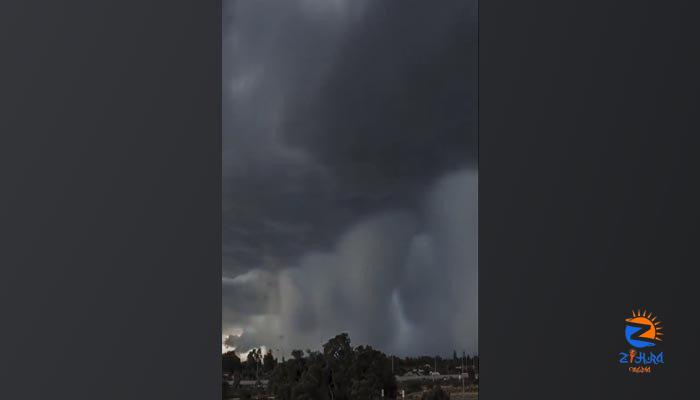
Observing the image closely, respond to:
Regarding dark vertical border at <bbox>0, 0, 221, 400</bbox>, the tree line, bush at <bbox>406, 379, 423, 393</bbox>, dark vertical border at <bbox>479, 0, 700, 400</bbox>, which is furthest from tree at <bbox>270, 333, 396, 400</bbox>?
dark vertical border at <bbox>0, 0, 221, 400</bbox>

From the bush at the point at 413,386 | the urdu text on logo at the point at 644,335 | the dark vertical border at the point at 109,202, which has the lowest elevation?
the bush at the point at 413,386

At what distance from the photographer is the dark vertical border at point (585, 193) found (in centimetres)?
333

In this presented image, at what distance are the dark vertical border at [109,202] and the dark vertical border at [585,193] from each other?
1544mm

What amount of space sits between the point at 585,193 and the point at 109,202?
2.55 m

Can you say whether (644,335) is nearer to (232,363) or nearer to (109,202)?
(109,202)

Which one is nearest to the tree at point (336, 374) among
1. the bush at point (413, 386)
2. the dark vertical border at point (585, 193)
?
the bush at point (413, 386)

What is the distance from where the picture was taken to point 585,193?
133 inches

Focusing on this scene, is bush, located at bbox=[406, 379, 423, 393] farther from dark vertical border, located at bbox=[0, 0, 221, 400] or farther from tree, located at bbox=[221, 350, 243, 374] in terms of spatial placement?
dark vertical border, located at bbox=[0, 0, 221, 400]

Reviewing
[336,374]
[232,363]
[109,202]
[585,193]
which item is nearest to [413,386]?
[336,374]

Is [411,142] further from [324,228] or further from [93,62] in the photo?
[93,62]

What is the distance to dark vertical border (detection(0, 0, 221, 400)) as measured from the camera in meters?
3.12

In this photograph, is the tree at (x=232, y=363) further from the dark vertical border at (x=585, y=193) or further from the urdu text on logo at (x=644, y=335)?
the urdu text on logo at (x=644, y=335)

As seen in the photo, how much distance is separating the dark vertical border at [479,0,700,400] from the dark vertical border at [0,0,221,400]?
60.8 inches

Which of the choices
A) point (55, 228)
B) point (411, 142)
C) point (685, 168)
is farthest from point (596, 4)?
point (55, 228)
